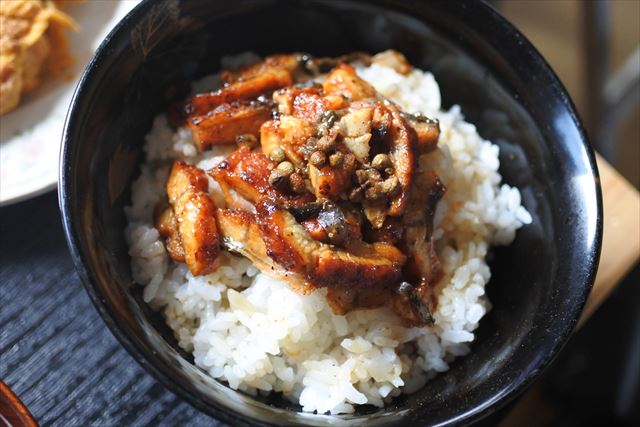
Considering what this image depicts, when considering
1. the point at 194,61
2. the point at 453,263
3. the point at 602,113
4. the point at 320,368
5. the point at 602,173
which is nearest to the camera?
the point at 320,368

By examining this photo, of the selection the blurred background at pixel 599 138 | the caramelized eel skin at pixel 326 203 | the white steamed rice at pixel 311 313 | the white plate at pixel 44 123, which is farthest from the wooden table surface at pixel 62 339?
the blurred background at pixel 599 138

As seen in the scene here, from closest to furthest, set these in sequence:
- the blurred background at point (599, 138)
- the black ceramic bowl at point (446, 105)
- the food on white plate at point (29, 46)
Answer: the black ceramic bowl at point (446, 105)
the food on white plate at point (29, 46)
the blurred background at point (599, 138)

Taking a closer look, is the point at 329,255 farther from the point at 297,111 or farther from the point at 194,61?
the point at 194,61

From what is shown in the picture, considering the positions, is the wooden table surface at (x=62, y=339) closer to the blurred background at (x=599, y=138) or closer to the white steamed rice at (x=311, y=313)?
the white steamed rice at (x=311, y=313)

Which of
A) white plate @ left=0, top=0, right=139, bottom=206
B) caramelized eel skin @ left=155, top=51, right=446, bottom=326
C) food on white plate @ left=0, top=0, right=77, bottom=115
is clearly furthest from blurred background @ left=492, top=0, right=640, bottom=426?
food on white plate @ left=0, top=0, right=77, bottom=115

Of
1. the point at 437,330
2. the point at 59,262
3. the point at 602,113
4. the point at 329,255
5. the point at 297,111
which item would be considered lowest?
the point at 602,113

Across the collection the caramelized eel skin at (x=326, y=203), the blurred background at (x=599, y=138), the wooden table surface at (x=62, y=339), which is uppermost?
the caramelized eel skin at (x=326, y=203)

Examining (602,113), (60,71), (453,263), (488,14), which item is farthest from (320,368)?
(602,113)
